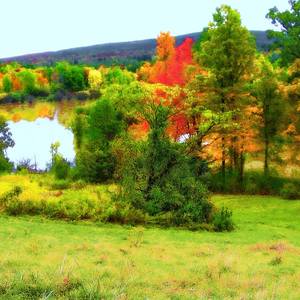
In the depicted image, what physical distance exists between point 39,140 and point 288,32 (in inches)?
2084

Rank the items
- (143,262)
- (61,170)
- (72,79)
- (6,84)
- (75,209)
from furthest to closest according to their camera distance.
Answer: (72,79) < (6,84) < (61,170) < (75,209) < (143,262)

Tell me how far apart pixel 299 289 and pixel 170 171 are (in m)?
17.0

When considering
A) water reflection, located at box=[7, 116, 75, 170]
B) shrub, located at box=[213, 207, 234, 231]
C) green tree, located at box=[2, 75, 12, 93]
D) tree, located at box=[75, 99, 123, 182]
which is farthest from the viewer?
green tree, located at box=[2, 75, 12, 93]

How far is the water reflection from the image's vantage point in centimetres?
6819

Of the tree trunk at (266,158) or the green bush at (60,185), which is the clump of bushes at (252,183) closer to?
the tree trunk at (266,158)

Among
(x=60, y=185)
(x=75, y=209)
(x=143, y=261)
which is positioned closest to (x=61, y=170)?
(x=60, y=185)

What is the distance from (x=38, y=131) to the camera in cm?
9244

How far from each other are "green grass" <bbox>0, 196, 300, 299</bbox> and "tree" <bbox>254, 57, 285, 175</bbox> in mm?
11610

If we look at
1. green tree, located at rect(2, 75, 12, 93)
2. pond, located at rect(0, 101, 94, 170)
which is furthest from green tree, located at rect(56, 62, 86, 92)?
pond, located at rect(0, 101, 94, 170)

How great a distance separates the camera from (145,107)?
101 feet

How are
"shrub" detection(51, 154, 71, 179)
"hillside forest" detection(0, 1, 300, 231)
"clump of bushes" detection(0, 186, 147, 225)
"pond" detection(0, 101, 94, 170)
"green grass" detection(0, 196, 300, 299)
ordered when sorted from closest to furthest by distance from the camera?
"green grass" detection(0, 196, 300, 299), "clump of bushes" detection(0, 186, 147, 225), "hillside forest" detection(0, 1, 300, 231), "shrub" detection(51, 154, 71, 179), "pond" detection(0, 101, 94, 170)

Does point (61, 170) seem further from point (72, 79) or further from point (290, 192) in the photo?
point (72, 79)

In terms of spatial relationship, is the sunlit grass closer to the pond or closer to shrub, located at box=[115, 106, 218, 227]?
shrub, located at box=[115, 106, 218, 227]

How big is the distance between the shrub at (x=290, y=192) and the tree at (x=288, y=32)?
30.2ft
